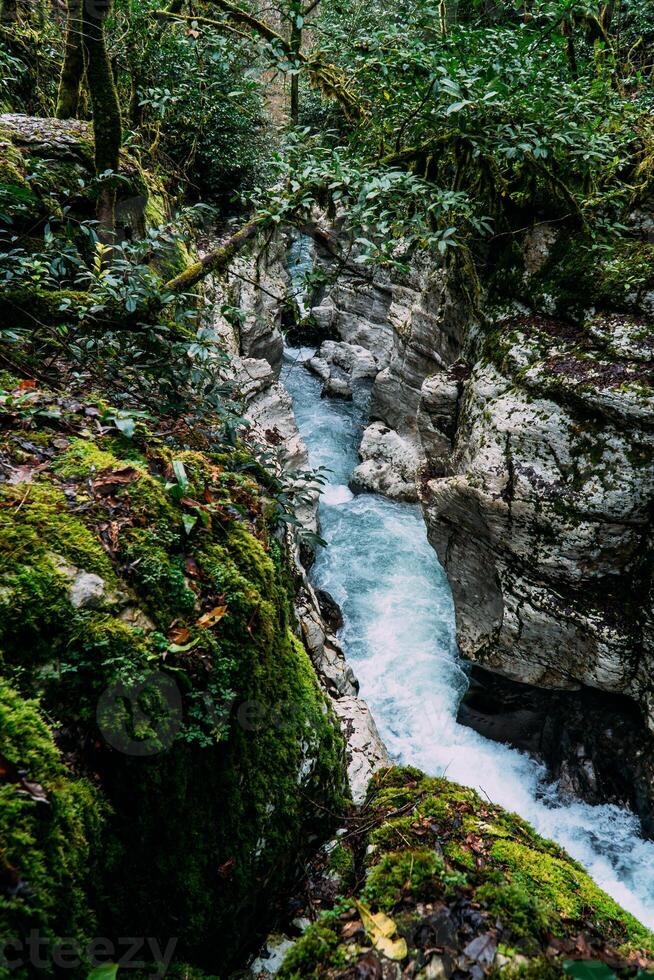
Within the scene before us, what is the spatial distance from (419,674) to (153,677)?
790cm

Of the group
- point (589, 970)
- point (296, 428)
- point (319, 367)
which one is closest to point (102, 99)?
point (589, 970)

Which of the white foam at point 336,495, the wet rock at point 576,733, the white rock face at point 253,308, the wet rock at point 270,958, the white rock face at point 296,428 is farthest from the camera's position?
the white foam at point 336,495

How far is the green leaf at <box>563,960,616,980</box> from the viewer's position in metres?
0.86

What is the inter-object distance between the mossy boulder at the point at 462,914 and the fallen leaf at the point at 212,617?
1.40 m

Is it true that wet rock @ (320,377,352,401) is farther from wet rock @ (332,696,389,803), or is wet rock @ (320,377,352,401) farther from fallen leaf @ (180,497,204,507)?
fallen leaf @ (180,497,204,507)

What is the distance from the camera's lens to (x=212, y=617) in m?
2.52

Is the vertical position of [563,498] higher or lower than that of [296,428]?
higher

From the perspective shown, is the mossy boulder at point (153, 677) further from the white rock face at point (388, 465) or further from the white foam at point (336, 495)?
the white rock face at point (388, 465)

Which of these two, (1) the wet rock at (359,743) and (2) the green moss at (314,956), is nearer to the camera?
(2) the green moss at (314,956)

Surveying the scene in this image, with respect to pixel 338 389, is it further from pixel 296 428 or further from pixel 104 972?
pixel 104 972

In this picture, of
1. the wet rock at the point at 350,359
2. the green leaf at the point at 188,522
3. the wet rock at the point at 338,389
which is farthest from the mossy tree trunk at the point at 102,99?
the wet rock at the point at 350,359

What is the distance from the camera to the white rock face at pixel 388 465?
13.7 meters

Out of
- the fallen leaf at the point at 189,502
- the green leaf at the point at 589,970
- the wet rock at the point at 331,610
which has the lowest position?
the wet rock at the point at 331,610

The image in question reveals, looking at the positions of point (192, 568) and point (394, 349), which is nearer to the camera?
point (192, 568)
